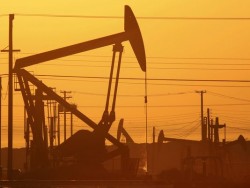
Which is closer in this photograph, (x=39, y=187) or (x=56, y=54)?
(x=39, y=187)

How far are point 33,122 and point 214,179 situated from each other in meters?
7.14

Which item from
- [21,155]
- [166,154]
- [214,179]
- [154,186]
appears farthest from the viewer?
[21,155]

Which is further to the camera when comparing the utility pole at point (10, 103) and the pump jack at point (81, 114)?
the utility pole at point (10, 103)

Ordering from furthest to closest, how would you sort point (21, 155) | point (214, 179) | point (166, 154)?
point (21, 155) → point (166, 154) → point (214, 179)

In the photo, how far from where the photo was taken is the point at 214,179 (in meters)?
33.5

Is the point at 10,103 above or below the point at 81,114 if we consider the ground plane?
above

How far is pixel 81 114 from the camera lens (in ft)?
104

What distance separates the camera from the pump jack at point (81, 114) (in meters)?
31.6

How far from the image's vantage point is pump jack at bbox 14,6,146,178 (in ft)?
104

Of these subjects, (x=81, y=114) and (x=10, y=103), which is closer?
(x=81, y=114)

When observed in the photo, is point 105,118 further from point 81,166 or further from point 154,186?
point 154,186

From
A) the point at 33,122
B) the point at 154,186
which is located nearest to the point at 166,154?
the point at 33,122

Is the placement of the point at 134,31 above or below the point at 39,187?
above

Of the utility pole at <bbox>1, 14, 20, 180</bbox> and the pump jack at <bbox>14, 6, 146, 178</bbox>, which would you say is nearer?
the pump jack at <bbox>14, 6, 146, 178</bbox>
